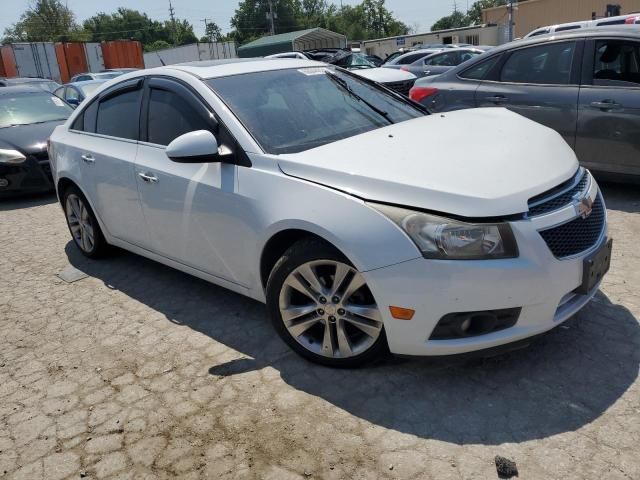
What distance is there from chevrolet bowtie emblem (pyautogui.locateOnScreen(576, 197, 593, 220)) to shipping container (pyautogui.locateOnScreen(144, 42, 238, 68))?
4276 cm

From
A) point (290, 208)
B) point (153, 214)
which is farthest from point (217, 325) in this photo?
point (290, 208)

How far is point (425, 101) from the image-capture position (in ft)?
21.2

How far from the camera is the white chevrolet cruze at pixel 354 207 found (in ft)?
8.14

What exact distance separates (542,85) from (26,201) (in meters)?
7.02

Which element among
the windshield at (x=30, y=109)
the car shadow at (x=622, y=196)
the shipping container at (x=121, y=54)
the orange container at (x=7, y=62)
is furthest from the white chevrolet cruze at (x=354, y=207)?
the shipping container at (x=121, y=54)

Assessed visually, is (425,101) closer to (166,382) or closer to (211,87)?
(211,87)

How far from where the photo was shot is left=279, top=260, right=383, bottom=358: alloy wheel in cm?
277

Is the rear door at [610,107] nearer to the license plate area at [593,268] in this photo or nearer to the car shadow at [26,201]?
the license plate area at [593,268]

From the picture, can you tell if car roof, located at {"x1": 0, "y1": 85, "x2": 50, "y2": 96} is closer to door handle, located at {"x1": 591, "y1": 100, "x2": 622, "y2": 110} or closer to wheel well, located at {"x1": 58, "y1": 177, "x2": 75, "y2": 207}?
wheel well, located at {"x1": 58, "y1": 177, "x2": 75, "y2": 207}

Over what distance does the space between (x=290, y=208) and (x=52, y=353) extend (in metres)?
1.93

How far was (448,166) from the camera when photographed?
2691 mm

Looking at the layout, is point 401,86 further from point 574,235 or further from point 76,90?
point 76,90

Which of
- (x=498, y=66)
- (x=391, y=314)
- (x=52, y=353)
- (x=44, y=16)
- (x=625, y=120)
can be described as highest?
(x=44, y=16)

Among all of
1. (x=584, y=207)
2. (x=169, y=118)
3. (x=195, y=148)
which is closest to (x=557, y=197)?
(x=584, y=207)
